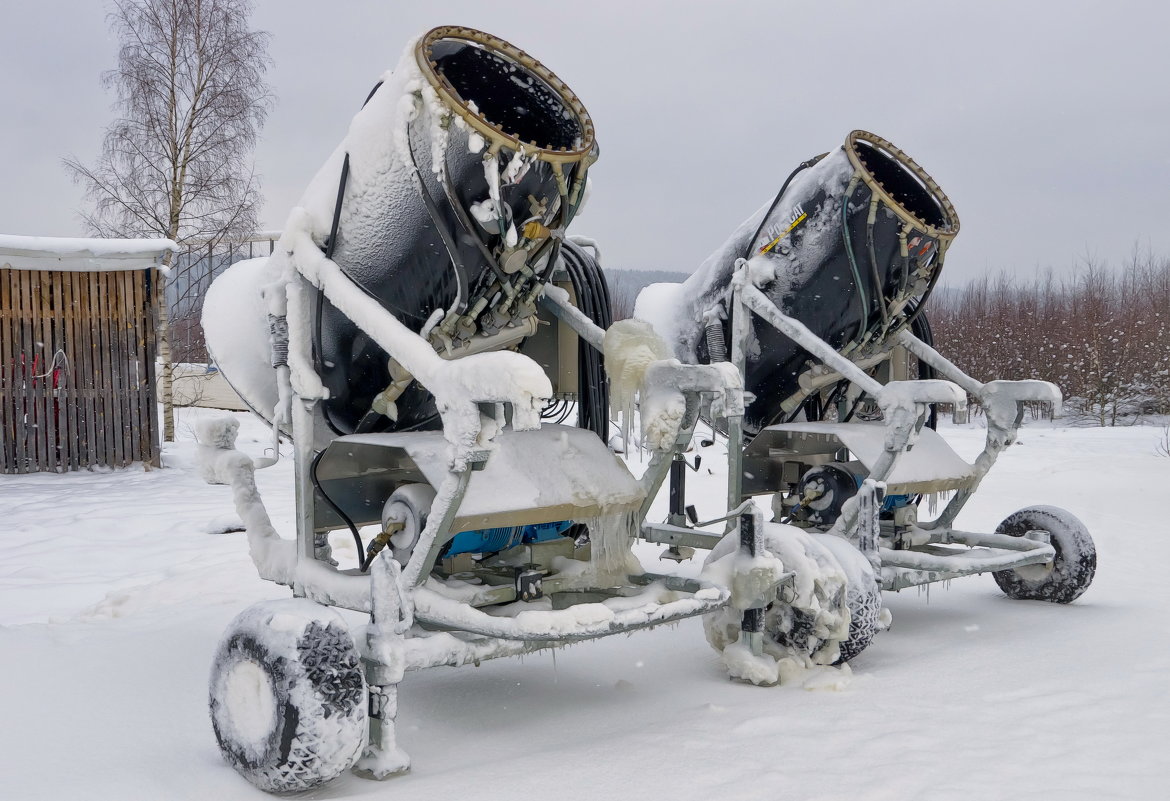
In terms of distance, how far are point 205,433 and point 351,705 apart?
1.95 meters

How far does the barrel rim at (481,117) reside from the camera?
3432 millimetres

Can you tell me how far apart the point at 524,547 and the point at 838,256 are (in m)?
2.52

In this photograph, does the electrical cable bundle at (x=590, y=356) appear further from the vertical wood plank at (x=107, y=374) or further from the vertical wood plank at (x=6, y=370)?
the vertical wood plank at (x=6, y=370)

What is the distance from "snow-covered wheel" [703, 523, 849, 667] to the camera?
164 inches

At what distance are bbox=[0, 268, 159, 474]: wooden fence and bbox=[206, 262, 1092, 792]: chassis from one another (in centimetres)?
844

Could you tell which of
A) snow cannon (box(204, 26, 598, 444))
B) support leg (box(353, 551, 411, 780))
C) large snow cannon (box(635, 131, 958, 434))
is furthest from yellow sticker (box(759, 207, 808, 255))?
support leg (box(353, 551, 411, 780))

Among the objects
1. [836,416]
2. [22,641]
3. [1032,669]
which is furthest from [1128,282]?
[22,641]

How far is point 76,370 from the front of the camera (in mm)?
11875

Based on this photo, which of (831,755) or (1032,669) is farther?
(1032,669)

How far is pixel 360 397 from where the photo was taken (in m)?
4.13

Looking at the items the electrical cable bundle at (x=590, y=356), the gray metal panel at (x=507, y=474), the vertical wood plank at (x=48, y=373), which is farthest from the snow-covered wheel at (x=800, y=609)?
the vertical wood plank at (x=48, y=373)

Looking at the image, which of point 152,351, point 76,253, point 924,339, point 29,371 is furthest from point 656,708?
point 29,371

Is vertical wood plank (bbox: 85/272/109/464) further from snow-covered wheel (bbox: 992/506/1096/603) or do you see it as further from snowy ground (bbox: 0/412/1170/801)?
snow-covered wheel (bbox: 992/506/1096/603)

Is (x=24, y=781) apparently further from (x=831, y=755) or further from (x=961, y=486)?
(x=961, y=486)
